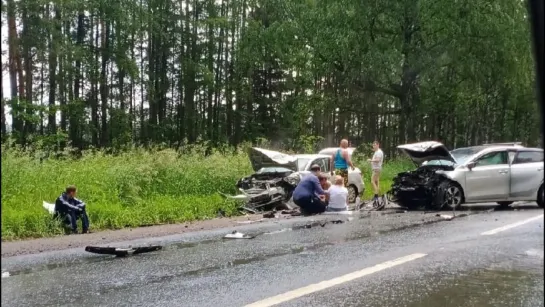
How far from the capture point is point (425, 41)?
102ft

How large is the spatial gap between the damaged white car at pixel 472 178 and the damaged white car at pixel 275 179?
3196mm

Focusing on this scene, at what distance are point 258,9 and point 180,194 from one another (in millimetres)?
32098

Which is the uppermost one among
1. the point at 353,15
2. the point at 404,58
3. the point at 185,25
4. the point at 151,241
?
the point at 185,25

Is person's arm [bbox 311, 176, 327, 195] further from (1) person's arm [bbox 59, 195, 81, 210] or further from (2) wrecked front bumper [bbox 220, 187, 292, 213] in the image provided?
(1) person's arm [bbox 59, 195, 81, 210]

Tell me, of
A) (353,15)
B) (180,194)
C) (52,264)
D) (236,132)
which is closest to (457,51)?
(353,15)

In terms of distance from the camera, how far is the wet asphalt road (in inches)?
240

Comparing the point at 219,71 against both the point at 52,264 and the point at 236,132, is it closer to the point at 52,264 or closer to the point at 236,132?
the point at 236,132

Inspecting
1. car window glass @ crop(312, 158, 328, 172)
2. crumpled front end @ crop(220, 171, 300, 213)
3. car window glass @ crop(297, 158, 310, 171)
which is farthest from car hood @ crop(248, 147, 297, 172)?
car window glass @ crop(312, 158, 328, 172)

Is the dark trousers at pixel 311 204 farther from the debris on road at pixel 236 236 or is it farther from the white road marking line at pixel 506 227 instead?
the white road marking line at pixel 506 227

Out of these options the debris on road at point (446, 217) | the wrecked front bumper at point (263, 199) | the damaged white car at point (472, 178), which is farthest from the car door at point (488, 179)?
the wrecked front bumper at point (263, 199)

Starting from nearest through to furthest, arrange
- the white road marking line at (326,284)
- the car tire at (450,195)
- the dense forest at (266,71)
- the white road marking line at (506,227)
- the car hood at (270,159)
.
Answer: the white road marking line at (326,284)
the white road marking line at (506,227)
the car tire at (450,195)
the car hood at (270,159)
the dense forest at (266,71)

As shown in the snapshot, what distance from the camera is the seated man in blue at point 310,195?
14656 millimetres

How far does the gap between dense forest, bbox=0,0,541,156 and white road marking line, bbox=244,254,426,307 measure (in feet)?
38.7

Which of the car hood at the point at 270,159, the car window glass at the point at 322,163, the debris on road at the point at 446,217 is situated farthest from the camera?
the car window glass at the point at 322,163
